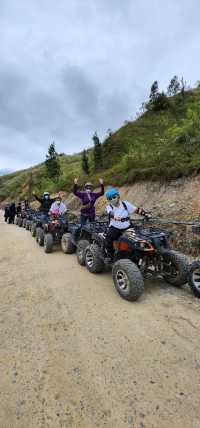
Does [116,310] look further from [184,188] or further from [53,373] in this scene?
[184,188]

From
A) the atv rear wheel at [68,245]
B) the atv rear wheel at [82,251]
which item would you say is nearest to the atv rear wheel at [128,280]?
the atv rear wheel at [82,251]

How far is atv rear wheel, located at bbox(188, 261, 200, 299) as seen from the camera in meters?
3.46

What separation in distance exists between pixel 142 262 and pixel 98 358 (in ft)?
6.22

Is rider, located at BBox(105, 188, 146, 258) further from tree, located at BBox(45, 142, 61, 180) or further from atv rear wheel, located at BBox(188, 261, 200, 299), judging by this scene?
tree, located at BBox(45, 142, 61, 180)

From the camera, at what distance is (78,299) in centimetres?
362

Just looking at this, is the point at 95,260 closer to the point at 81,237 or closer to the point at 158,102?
the point at 81,237

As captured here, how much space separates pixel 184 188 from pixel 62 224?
4.68 meters

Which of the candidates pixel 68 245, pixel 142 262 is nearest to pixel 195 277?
Answer: pixel 142 262

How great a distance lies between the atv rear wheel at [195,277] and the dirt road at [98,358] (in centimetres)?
15

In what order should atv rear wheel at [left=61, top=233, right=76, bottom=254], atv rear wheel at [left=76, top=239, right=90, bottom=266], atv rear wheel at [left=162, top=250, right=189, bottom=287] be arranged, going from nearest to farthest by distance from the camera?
atv rear wheel at [left=162, top=250, right=189, bottom=287] → atv rear wheel at [left=76, top=239, right=90, bottom=266] → atv rear wheel at [left=61, top=233, right=76, bottom=254]

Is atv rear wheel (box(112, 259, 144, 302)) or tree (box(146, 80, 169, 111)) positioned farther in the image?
tree (box(146, 80, 169, 111))

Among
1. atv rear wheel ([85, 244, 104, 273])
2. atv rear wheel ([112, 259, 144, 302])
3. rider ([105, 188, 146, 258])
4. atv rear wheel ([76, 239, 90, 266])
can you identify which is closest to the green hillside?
rider ([105, 188, 146, 258])

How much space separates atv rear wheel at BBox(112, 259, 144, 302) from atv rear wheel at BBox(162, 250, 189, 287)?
77cm

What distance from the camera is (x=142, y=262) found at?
3889mm
